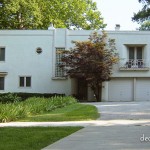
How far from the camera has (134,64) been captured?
36.9 meters

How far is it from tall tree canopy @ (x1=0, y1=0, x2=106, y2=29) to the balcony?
530 inches

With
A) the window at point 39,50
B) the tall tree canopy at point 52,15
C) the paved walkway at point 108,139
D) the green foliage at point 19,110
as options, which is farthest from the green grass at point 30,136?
the tall tree canopy at point 52,15

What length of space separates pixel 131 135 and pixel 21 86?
1076 inches

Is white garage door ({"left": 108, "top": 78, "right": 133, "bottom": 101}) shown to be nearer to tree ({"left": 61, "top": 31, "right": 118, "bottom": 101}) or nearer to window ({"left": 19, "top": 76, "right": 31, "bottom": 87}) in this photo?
tree ({"left": 61, "top": 31, "right": 118, "bottom": 101})

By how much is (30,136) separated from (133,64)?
26482 mm

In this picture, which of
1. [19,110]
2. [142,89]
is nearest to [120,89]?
[142,89]

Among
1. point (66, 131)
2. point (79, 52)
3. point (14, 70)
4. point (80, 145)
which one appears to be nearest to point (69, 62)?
point (79, 52)

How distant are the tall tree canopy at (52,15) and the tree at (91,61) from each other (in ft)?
36.5

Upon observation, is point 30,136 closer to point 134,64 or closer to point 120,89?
point 120,89

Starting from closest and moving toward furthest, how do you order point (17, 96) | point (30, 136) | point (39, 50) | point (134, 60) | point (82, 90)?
point (30, 136)
point (17, 96)
point (134, 60)
point (39, 50)
point (82, 90)

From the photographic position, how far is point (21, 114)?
18.0 m

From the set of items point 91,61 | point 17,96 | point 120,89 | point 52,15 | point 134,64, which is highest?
point 52,15

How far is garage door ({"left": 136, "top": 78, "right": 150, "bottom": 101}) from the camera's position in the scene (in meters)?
36.8

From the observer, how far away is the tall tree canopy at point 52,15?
45.5m
